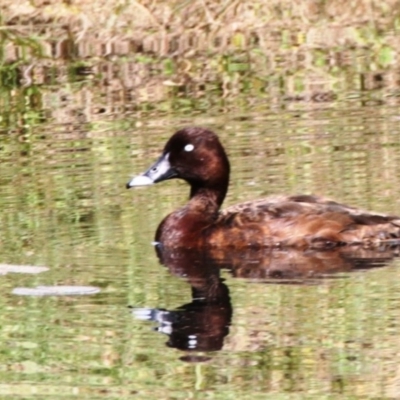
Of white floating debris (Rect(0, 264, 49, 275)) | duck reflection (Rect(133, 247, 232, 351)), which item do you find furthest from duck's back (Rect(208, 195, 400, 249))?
white floating debris (Rect(0, 264, 49, 275))

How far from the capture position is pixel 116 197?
11680mm

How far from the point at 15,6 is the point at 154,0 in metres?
1.83

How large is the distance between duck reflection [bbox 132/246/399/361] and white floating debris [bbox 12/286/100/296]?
497 mm

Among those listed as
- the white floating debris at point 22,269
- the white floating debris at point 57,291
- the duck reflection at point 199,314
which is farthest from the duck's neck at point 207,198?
the white floating debris at point 57,291

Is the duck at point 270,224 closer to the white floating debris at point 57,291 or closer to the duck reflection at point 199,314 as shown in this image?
the duck reflection at point 199,314

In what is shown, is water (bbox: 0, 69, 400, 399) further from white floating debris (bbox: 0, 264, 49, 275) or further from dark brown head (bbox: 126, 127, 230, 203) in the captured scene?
dark brown head (bbox: 126, 127, 230, 203)

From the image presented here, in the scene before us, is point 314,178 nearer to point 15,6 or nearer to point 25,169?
point 25,169

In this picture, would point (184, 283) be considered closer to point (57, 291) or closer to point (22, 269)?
point (57, 291)

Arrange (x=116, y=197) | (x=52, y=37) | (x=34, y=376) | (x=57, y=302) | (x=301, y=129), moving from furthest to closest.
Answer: (x=52, y=37) → (x=301, y=129) → (x=116, y=197) → (x=57, y=302) → (x=34, y=376)

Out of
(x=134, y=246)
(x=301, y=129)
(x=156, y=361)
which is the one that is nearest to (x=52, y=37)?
(x=301, y=129)

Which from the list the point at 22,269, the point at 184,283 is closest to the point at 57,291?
the point at 22,269

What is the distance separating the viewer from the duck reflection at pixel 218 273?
8.13m

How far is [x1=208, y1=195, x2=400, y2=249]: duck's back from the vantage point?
1000 cm

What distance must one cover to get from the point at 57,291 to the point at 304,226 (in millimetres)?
1840
